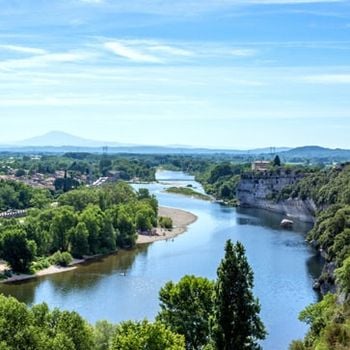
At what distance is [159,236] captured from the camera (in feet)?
306

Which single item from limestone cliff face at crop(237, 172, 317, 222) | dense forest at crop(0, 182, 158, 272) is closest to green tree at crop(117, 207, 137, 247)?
dense forest at crop(0, 182, 158, 272)

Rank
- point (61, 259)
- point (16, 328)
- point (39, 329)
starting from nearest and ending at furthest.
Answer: point (16, 328) < point (39, 329) < point (61, 259)

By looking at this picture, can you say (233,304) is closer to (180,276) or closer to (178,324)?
(178,324)

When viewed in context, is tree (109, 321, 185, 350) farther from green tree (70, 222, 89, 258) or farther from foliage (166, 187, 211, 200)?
foliage (166, 187, 211, 200)

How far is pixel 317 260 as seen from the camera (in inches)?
2945

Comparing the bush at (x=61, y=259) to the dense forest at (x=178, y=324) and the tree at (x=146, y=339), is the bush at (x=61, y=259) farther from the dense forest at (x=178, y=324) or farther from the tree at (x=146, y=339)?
the tree at (x=146, y=339)

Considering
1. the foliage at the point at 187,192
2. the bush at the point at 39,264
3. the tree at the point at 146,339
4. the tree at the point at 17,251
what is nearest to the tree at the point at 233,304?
the tree at the point at 146,339

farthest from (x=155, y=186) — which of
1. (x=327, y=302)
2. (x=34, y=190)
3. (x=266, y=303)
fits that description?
(x=327, y=302)

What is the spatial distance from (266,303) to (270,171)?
317 feet

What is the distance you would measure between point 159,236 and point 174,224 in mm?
12386

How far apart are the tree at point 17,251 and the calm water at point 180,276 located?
10.0ft

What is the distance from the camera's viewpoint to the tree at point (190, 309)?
32.7 metres

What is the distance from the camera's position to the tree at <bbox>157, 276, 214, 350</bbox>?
32719 mm

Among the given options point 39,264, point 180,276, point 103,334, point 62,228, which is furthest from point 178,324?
point 62,228
